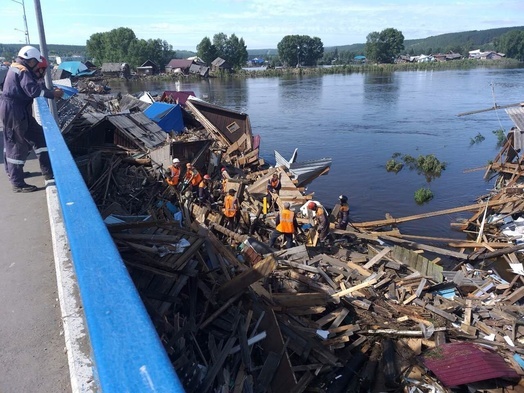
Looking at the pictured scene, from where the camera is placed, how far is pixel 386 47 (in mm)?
114375

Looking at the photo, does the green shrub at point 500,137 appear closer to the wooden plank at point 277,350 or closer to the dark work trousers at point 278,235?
the dark work trousers at point 278,235

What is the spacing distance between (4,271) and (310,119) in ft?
116

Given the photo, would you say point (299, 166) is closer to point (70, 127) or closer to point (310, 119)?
point (70, 127)

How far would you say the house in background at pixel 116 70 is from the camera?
85.9 metres

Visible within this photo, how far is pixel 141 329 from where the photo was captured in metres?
1.73

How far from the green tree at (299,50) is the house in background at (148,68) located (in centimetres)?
3940

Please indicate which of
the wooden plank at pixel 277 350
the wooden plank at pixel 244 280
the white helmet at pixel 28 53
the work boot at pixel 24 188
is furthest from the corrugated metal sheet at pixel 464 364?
the white helmet at pixel 28 53

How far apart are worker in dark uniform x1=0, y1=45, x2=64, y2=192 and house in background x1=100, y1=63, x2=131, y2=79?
288ft

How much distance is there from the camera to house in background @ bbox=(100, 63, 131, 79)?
85875 millimetres

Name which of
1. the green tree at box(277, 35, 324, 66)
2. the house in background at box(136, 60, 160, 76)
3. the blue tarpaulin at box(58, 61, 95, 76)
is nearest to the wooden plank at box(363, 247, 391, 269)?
the blue tarpaulin at box(58, 61, 95, 76)

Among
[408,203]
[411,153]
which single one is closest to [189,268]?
[408,203]

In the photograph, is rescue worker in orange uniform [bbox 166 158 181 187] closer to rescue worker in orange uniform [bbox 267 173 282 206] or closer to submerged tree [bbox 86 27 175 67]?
rescue worker in orange uniform [bbox 267 173 282 206]

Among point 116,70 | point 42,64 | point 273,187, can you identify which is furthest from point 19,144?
point 116,70

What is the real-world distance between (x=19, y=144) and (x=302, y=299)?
5278mm
